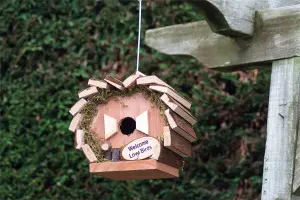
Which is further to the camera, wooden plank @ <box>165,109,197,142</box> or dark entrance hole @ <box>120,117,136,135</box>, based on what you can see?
dark entrance hole @ <box>120,117,136,135</box>

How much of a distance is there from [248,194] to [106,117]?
1.64 metres

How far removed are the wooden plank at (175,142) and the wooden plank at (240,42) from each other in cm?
42

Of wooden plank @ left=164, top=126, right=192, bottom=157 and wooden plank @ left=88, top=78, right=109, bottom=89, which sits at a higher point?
wooden plank @ left=88, top=78, right=109, bottom=89

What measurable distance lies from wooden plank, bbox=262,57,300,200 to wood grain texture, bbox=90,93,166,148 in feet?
1.36

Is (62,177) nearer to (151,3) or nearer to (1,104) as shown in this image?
(1,104)

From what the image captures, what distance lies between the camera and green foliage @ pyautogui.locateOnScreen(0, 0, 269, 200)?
432cm

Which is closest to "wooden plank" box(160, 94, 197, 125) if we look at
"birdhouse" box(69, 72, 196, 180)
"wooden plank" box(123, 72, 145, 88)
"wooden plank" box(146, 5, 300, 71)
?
"birdhouse" box(69, 72, 196, 180)

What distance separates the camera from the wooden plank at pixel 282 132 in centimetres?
271

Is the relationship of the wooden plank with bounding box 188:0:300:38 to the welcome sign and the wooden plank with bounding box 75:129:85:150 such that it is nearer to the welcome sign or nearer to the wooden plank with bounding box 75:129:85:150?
the welcome sign

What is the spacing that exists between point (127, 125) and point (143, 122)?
0.39 ft

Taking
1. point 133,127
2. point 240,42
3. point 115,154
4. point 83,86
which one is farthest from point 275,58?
point 83,86

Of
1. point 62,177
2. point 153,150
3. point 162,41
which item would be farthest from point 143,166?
point 62,177

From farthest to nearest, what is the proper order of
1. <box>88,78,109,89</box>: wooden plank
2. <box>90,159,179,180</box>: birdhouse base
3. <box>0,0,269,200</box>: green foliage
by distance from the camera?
<box>0,0,269,200</box>: green foliage < <box>88,78,109,89</box>: wooden plank < <box>90,159,179,180</box>: birdhouse base

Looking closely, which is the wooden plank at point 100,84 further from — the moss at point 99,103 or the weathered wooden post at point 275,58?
the weathered wooden post at point 275,58
